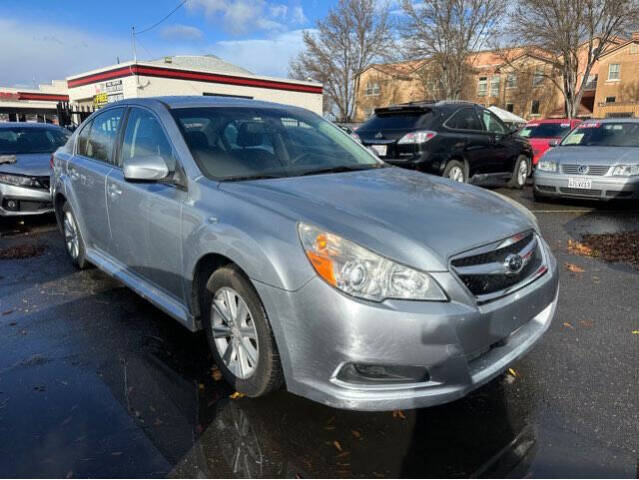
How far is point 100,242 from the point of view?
4098 millimetres

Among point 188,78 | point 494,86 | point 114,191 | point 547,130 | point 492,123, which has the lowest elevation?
point 114,191

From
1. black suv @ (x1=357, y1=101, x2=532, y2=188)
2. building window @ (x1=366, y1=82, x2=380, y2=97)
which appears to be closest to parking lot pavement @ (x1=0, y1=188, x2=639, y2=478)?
black suv @ (x1=357, y1=101, x2=532, y2=188)

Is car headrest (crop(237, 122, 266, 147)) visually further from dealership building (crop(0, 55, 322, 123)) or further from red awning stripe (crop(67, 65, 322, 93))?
red awning stripe (crop(67, 65, 322, 93))

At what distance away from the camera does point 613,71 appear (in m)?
42.0

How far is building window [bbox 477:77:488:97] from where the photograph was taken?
4890 centimetres

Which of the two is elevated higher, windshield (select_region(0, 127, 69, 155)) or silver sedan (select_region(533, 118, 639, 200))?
windshield (select_region(0, 127, 69, 155))

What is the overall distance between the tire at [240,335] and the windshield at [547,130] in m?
12.3

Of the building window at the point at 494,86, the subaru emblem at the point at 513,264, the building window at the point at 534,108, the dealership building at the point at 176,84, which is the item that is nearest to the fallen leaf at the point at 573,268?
the subaru emblem at the point at 513,264

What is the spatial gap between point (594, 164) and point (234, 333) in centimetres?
735

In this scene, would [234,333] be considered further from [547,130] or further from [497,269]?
[547,130]

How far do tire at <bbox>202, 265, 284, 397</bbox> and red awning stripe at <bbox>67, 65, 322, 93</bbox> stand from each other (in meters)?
23.7

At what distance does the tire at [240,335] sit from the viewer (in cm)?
237

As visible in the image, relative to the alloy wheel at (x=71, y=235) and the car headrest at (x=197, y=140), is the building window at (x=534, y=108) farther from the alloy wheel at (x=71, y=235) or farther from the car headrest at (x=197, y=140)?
the car headrest at (x=197, y=140)

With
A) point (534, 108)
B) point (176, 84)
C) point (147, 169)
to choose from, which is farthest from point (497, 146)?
point (534, 108)
